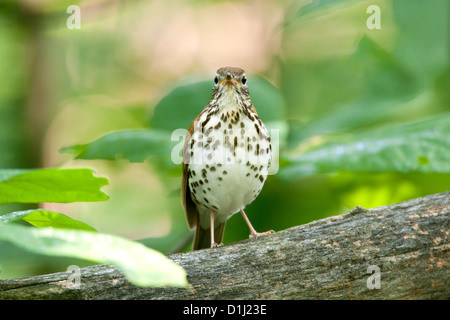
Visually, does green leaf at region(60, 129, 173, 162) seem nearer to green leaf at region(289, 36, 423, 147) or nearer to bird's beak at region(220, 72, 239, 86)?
bird's beak at region(220, 72, 239, 86)

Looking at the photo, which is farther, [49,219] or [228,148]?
[228,148]

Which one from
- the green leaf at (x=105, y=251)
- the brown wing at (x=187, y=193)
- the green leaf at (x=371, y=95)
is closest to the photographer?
the green leaf at (x=105, y=251)

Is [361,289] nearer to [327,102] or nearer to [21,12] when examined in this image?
[21,12]

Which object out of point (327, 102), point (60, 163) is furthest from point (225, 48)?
point (60, 163)

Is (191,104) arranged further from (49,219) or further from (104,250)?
(104,250)

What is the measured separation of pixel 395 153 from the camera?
3.12 meters

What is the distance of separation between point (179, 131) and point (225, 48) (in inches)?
122

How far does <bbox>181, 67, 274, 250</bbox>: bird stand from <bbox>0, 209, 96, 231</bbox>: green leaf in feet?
5.80

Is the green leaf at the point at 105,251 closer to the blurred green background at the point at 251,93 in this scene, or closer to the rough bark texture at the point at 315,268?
the rough bark texture at the point at 315,268

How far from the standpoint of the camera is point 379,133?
3529 millimetres

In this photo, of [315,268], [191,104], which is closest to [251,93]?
[191,104]

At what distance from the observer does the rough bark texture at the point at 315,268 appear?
2.37 meters

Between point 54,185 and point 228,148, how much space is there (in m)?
1.79

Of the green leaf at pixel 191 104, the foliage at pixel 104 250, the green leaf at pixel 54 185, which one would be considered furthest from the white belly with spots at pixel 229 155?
the foliage at pixel 104 250
